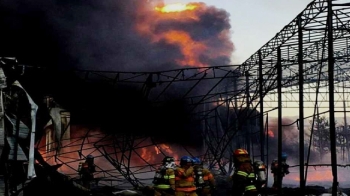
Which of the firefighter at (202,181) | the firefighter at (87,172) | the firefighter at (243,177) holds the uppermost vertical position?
the firefighter at (243,177)

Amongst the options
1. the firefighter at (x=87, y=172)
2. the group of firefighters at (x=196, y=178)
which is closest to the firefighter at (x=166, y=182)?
the group of firefighters at (x=196, y=178)

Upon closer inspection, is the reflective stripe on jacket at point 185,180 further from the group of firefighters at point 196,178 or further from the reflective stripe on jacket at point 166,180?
the reflective stripe on jacket at point 166,180

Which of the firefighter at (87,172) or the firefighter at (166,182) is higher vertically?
the firefighter at (166,182)

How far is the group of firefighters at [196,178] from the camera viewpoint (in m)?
9.48

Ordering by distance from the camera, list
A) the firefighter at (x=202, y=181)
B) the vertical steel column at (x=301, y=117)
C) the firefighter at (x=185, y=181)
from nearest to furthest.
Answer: the firefighter at (x=185, y=181), the firefighter at (x=202, y=181), the vertical steel column at (x=301, y=117)

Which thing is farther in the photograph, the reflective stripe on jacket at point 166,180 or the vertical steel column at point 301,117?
the vertical steel column at point 301,117

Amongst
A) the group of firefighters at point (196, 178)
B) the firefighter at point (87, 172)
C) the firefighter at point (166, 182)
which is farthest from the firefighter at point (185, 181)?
the firefighter at point (87, 172)

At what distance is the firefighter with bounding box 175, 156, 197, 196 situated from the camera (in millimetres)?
11359

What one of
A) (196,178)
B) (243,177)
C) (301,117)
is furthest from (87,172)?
(243,177)

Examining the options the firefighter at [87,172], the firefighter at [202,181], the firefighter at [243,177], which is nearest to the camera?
the firefighter at [243,177]

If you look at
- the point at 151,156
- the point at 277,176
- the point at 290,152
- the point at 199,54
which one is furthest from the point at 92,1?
the point at 290,152

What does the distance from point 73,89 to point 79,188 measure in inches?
660

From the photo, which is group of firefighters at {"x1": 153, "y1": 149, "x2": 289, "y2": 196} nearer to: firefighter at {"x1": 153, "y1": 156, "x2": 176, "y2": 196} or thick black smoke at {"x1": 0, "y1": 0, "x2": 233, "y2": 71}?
firefighter at {"x1": 153, "y1": 156, "x2": 176, "y2": 196}

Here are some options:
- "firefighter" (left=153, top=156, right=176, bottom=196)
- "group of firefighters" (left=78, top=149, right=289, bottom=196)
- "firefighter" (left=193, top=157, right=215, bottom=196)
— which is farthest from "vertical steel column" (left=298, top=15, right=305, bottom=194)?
"firefighter" (left=153, top=156, right=176, bottom=196)
